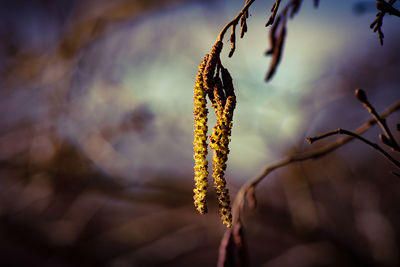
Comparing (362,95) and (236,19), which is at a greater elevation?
(236,19)

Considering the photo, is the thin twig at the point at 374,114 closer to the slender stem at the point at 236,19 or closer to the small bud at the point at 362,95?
the small bud at the point at 362,95

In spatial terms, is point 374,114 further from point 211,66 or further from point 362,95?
point 211,66

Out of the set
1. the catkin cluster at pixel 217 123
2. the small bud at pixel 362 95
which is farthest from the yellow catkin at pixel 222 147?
the small bud at pixel 362 95

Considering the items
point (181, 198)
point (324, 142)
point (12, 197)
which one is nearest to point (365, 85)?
point (324, 142)

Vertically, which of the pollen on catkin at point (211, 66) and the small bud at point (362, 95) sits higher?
A: the pollen on catkin at point (211, 66)

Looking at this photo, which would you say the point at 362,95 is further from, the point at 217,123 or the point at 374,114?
the point at 217,123

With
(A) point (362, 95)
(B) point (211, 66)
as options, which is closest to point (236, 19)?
(B) point (211, 66)

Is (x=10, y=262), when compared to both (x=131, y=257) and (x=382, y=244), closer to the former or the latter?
(x=131, y=257)
